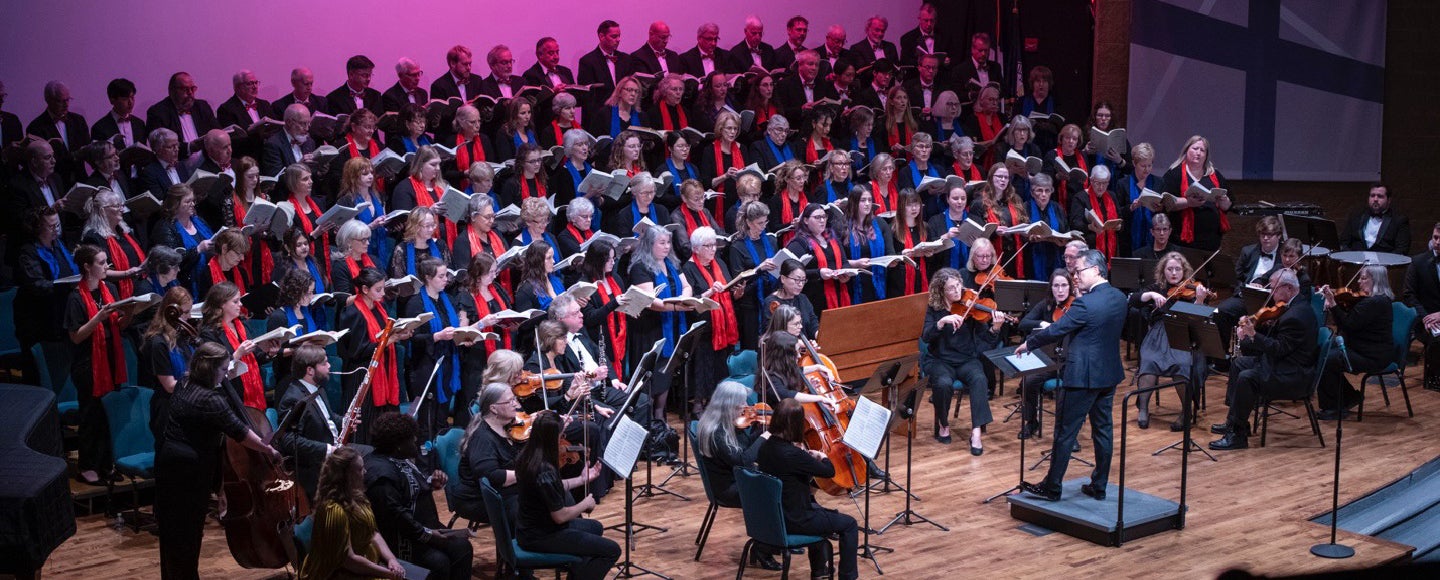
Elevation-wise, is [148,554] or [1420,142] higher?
[1420,142]

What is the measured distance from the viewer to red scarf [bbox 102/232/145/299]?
827 centimetres

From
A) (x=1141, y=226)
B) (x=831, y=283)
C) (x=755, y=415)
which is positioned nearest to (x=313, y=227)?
(x=755, y=415)

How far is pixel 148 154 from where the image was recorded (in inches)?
352

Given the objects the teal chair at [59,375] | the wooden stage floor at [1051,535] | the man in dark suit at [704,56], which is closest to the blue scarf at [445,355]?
the wooden stage floor at [1051,535]

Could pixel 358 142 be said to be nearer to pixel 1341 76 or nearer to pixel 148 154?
pixel 148 154

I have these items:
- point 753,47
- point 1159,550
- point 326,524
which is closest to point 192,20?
point 753,47

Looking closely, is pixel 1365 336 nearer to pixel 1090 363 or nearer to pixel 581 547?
pixel 1090 363

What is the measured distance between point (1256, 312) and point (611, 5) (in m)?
5.71

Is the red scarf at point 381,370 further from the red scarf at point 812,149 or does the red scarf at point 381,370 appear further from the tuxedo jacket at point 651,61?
the red scarf at point 812,149

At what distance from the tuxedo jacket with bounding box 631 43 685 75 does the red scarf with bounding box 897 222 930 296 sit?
2.38 metres

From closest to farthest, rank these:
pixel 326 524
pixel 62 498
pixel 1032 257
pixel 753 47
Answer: pixel 62 498, pixel 326 524, pixel 1032 257, pixel 753 47

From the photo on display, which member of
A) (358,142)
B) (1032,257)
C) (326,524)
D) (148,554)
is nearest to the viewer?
(326,524)

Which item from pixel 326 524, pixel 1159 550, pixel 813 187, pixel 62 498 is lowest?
pixel 1159 550

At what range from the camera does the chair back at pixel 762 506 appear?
627 cm
